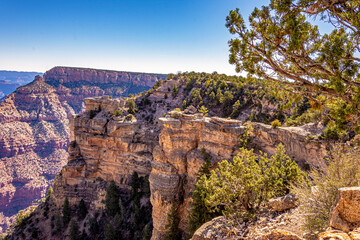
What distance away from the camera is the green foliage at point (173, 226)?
21812 millimetres

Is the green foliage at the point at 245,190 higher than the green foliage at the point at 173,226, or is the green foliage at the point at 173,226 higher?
the green foliage at the point at 245,190

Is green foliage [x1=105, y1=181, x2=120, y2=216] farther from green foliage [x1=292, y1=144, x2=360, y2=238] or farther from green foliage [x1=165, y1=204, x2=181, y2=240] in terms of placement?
green foliage [x1=292, y1=144, x2=360, y2=238]

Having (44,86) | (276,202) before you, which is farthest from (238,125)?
(44,86)

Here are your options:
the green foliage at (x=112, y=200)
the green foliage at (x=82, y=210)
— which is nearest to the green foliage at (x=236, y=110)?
the green foliage at (x=112, y=200)

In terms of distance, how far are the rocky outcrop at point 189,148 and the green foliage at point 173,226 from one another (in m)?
0.53

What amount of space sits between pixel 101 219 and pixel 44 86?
456 ft

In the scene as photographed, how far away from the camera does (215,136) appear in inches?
891

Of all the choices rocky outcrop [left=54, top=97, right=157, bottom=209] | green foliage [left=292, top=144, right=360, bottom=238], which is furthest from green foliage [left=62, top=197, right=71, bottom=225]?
green foliage [left=292, top=144, right=360, bottom=238]

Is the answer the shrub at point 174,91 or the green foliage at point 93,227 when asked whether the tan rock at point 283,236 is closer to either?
the green foliage at point 93,227

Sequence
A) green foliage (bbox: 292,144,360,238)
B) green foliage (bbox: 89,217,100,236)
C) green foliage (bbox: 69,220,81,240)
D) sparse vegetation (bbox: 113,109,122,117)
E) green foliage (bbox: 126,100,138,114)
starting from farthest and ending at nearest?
green foliage (bbox: 126,100,138,114)
sparse vegetation (bbox: 113,109,122,117)
green foliage (bbox: 89,217,100,236)
green foliage (bbox: 69,220,81,240)
green foliage (bbox: 292,144,360,238)

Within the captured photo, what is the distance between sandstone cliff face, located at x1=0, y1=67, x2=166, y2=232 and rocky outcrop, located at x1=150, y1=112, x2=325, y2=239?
9230 centimetres

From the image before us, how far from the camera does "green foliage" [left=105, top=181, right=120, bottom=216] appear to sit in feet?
112

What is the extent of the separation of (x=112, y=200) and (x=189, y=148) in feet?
67.0

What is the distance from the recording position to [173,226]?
21.9m
